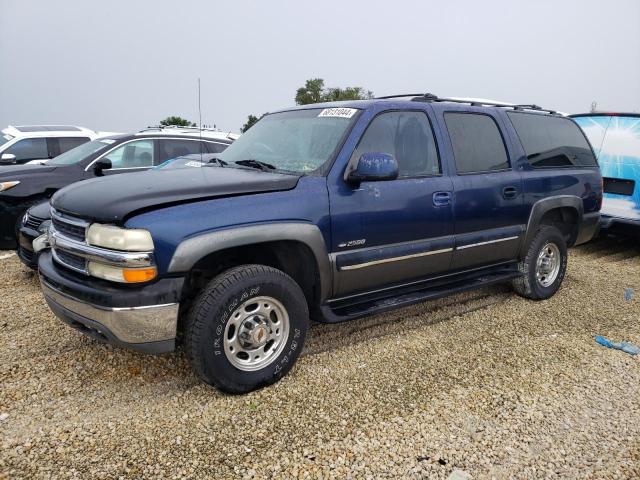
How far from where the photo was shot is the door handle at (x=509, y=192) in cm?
431

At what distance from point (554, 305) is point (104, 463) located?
423cm

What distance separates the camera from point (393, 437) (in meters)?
2.71

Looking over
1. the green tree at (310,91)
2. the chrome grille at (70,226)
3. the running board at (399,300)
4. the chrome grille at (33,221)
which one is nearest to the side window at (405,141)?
the running board at (399,300)

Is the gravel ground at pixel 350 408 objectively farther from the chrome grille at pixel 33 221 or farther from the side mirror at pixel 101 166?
the side mirror at pixel 101 166

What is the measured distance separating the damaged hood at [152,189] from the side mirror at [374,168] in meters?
0.40

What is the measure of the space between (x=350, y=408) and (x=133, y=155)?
566 cm

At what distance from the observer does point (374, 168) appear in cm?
325

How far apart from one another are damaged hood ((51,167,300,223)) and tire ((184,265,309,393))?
19.8 inches

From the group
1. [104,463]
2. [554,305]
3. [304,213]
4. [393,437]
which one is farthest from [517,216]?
[104,463]

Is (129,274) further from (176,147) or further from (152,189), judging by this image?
(176,147)

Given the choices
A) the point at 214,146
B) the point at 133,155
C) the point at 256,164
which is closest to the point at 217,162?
the point at 256,164

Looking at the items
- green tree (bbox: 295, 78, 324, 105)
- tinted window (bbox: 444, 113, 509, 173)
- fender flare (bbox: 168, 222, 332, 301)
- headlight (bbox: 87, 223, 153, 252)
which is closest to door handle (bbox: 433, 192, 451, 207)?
tinted window (bbox: 444, 113, 509, 173)

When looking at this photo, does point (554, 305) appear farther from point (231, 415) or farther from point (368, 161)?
point (231, 415)

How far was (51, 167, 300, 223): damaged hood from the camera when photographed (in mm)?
2738
